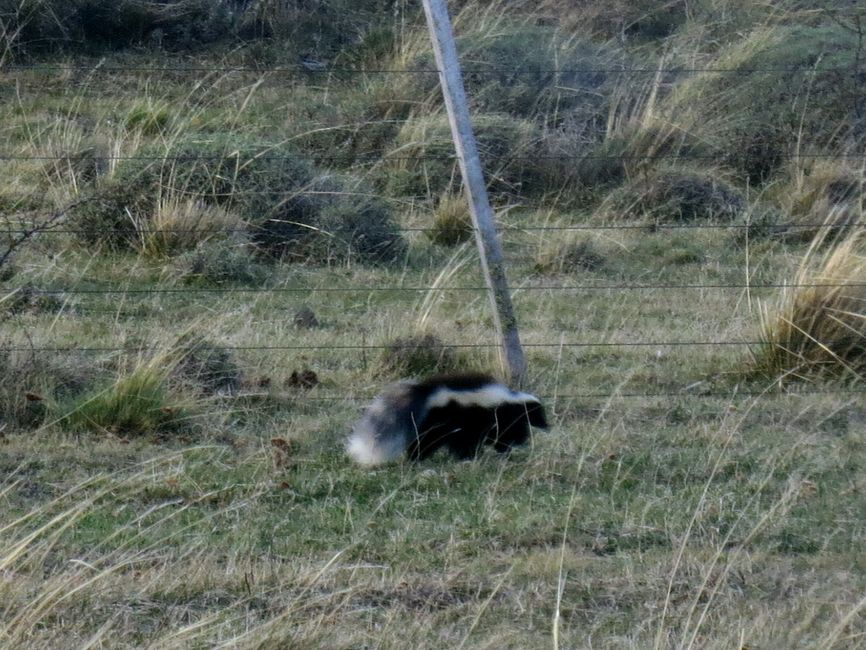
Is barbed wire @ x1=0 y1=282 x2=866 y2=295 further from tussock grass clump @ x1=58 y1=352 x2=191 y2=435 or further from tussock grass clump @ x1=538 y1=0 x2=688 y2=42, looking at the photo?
tussock grass clump @ x1=538 y1=0 x2=688 y2=42

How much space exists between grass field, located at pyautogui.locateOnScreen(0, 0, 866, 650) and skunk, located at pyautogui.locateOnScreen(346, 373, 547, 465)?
104 mm

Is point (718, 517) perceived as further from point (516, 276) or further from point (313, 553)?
point (516, 276)

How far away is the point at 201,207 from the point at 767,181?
5.63 m

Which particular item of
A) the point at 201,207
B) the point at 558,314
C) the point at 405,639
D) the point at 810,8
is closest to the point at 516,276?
the point at 558,314

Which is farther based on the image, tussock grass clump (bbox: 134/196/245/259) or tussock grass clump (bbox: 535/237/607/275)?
tussock grass clump (bbox: 535/237/607/275)

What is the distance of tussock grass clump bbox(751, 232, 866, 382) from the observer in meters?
7.27

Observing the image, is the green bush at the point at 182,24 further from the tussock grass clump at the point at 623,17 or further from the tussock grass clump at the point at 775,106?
the tussock grass clump at the point at 775,106

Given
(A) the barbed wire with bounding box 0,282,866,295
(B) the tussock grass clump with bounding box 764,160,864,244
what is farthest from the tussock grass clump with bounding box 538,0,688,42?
(A) the barbed wire with bounding box 0,282,866,295

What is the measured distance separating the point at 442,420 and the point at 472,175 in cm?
121

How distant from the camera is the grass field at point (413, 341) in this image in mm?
4355

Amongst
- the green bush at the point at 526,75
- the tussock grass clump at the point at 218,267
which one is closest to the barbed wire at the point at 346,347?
the tussock grass clump at the point at 218,267

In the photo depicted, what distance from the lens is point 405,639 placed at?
4008 mm

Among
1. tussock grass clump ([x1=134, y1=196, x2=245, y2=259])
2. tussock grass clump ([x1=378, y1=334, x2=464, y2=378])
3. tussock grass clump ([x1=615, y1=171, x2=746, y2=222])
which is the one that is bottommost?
tussock grass clump ([x1=615, y1=171, x2=746, y2=222])

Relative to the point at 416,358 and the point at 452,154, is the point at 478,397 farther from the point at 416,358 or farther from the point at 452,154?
the point at 452,154
